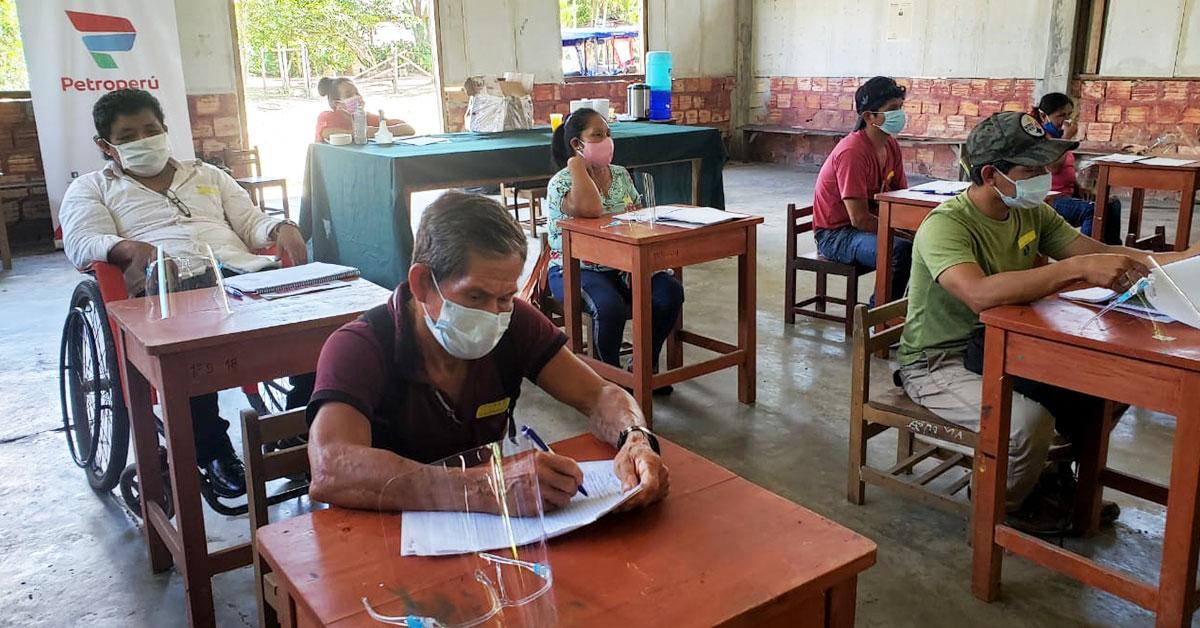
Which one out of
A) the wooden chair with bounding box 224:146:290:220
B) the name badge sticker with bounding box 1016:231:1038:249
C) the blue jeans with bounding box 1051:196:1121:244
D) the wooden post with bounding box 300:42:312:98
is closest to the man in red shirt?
the blue jeans with bounding box 1051:196:1121:244

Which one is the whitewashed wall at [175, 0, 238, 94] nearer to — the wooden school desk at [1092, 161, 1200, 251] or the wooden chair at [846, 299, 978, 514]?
the wooden school desk at [1092, 161, 1200, 251]

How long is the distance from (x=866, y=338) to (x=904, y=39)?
7.80 metres

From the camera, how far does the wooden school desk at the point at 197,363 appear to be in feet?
6.43

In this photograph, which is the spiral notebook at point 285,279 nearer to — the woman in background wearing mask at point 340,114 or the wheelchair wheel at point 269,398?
the wheelchair wheel at point 269,398

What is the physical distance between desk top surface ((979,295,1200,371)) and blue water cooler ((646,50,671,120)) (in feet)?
16.8

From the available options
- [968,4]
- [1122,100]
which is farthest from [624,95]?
[1122,100]

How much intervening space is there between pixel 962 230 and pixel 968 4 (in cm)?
736

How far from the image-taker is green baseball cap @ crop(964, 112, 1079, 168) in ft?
7.32

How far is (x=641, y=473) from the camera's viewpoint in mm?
1285

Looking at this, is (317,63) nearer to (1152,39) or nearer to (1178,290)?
(1152,39)

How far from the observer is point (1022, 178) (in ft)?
7.44

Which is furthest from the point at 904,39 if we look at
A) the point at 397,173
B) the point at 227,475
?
the point at 227,475

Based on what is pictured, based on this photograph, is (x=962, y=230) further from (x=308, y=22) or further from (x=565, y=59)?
(x=308, y=22)

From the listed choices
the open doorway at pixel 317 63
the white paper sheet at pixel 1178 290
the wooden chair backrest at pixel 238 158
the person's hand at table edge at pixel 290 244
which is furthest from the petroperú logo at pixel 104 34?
the white paper sheet at pixel 1178 290
